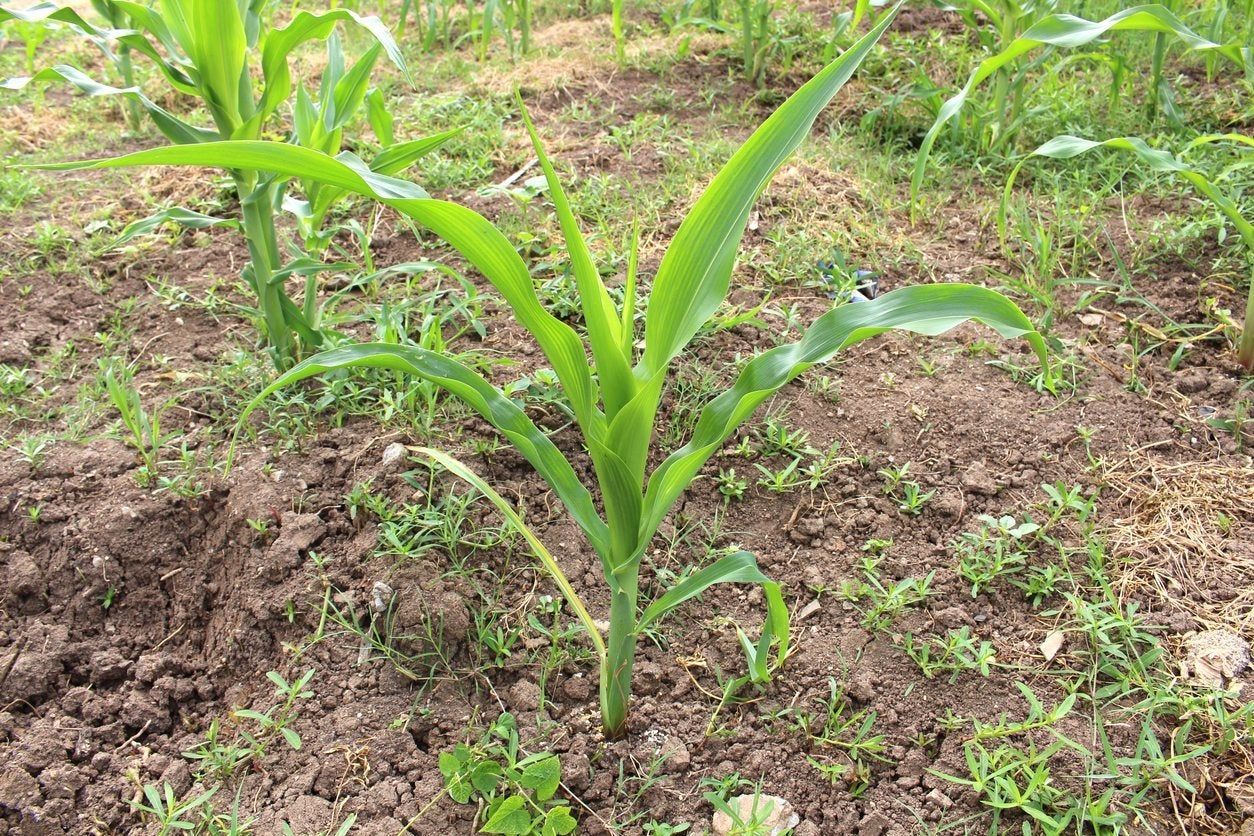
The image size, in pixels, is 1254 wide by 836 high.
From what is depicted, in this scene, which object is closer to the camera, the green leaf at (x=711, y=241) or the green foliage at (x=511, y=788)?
the green leaf at (x=711, y=241)

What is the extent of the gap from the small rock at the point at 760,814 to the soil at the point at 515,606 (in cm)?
3

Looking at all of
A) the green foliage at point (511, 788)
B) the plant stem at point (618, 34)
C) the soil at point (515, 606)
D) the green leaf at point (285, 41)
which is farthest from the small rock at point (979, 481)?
the plant stem at point (618, 34)

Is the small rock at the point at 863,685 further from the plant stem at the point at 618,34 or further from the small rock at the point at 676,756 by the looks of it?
the plant stem at the point at 618,34

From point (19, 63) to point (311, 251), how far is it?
2691 millimetres

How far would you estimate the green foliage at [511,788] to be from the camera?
1545mm

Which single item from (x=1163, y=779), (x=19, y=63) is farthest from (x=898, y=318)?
(x=19, y=63)

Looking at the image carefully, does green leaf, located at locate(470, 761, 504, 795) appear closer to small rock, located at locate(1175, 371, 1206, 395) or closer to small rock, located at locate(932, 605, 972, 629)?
small rock, located at locate(932, 605, 972, 629)

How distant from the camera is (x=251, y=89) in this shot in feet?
7.38

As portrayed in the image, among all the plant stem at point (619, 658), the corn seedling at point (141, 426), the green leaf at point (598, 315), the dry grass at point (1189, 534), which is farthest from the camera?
the corn seedling at point (141, 426)

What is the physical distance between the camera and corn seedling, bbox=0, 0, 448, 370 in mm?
2066

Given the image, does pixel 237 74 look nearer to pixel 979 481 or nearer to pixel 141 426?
pixel 141 426

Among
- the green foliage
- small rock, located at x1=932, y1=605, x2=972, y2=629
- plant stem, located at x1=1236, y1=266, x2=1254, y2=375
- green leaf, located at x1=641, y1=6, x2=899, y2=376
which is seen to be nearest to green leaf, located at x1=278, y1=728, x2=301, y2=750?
the green foliage

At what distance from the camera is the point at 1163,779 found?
5.24 ft

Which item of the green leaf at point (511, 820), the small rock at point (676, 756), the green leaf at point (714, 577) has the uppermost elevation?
the green leaf at point (714, 577)
